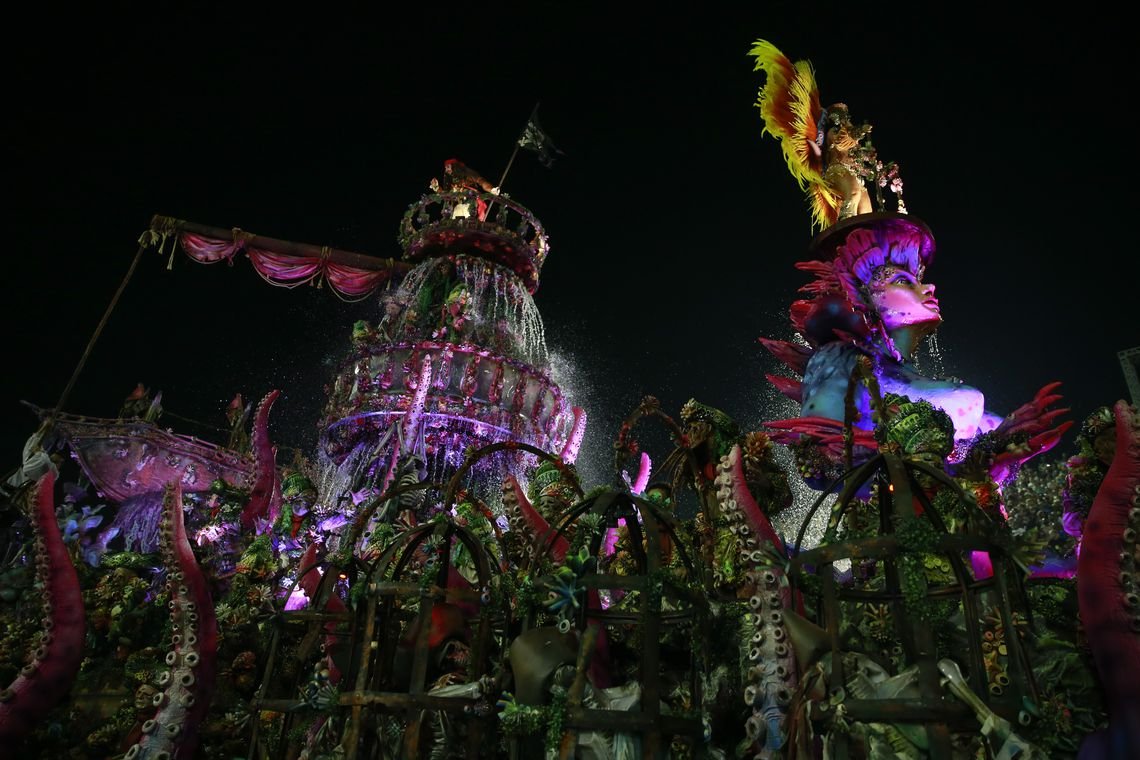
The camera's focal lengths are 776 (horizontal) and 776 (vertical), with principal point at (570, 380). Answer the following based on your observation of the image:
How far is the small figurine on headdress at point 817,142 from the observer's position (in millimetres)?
11469

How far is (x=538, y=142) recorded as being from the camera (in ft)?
69.4

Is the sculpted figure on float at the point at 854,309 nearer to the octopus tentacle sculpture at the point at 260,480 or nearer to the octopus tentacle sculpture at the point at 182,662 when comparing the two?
the octopus tentacle sculpture at the point at 182,662

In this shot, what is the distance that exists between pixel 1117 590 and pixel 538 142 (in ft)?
61.8

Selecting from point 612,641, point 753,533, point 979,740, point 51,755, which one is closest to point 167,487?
point 51,755

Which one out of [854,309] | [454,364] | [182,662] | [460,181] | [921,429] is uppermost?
[460,181]

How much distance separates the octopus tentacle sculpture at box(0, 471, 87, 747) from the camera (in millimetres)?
7000

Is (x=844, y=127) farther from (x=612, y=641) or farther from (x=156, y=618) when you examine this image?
(x=156, y=618)

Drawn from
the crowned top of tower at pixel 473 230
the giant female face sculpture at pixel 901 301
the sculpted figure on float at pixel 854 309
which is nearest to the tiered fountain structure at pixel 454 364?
the crowned top of tower at pixel 473 230

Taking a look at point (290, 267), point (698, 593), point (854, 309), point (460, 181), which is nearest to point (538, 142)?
point (460, 181)

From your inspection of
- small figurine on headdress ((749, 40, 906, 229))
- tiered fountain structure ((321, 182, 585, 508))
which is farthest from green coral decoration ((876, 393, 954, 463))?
tiered fountain structure ((321, 182, 585, 508))

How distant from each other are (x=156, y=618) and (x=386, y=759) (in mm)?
5211

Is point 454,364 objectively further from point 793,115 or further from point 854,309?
point 854,309

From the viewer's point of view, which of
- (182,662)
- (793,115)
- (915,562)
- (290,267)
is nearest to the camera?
(915,562)

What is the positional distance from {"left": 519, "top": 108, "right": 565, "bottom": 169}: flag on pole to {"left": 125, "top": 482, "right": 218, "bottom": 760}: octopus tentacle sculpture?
51.6 ft
